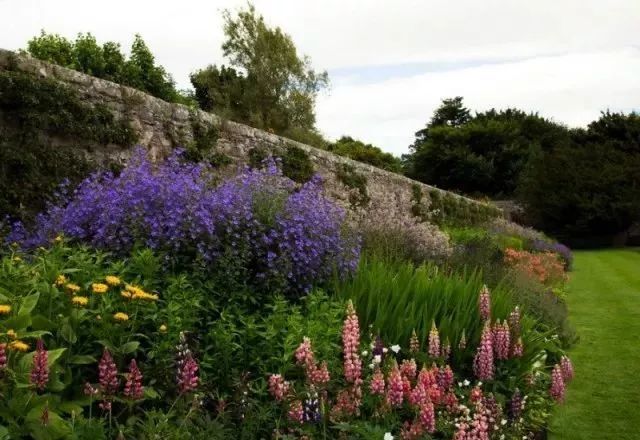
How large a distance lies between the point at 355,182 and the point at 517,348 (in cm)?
879

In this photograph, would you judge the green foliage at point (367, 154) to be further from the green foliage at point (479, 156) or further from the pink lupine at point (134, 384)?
the pink lupine at point (134, 384)

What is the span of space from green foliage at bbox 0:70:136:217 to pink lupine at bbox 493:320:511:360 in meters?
A: 4.45

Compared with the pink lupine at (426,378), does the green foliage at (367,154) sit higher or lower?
higher

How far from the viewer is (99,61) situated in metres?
18.3

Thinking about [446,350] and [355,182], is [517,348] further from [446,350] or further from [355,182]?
[355,182]

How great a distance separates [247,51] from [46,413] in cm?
3038

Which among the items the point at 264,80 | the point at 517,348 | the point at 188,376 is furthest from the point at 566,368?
the point at 264,80

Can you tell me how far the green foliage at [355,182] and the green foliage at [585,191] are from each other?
2000cm

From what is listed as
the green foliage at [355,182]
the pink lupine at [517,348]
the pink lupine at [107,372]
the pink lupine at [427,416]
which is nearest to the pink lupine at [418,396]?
the pink lupine at [427,416]

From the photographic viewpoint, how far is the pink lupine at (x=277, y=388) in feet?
10.4

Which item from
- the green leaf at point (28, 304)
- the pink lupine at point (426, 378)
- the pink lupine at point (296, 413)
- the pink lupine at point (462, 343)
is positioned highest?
the green leaf at point (28, 304)

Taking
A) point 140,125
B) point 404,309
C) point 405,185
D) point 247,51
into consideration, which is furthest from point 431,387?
point 247,51

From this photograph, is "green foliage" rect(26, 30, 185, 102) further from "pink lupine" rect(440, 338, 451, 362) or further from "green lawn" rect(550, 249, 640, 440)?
"pink lupine" rect(440, 338, 451, 362)

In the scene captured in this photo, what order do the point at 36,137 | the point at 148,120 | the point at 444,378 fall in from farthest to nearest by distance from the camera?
the point at 148,120 → the point at 36,137 → the point at 444,378
